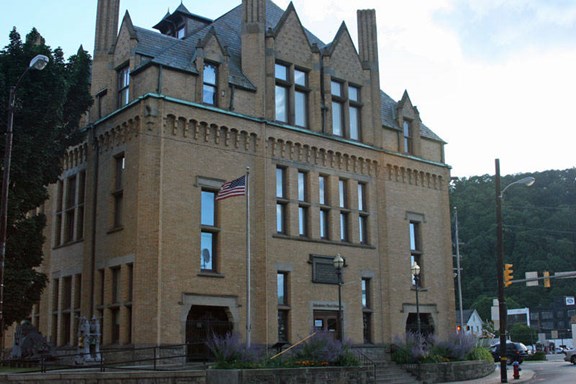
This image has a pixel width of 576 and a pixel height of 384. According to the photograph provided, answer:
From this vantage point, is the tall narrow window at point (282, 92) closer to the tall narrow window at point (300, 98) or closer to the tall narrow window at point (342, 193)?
the tall narrow window at point (300, 98)

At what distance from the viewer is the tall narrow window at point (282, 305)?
105 ft

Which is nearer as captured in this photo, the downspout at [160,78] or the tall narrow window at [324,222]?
the downspout at [160,78]

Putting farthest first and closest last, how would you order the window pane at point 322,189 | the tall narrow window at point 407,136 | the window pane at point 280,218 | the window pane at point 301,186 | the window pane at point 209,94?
the tall narrow window at point 407,136 < the window pane at point 322,189 < the window pane at point 301,186 < the window pane at point 280,218 < the window pane at point 209,94

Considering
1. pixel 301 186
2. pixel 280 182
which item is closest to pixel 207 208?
pixel 280 182

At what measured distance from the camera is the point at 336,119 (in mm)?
36906

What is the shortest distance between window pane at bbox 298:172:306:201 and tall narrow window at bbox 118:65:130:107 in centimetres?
885

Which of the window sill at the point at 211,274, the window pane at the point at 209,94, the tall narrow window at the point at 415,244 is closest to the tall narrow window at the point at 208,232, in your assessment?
the window sill at the point at 211,274

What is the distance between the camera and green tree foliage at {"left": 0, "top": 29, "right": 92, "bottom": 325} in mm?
26953

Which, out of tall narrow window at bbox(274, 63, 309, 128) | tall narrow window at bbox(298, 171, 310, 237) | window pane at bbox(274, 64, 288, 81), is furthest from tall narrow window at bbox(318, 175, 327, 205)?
window pane at bbox(274, 64, 288, 81)

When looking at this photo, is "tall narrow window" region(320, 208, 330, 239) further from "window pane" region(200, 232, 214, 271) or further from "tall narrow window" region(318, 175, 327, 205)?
"window pane" region(200, 232, 214, 271)

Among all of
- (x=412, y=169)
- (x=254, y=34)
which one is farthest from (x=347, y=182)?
(x=254, y=34)

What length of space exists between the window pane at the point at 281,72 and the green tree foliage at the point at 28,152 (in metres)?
10.1

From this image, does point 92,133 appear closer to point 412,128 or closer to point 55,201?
point 55,201

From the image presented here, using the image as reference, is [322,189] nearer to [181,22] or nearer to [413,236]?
[413,236]
